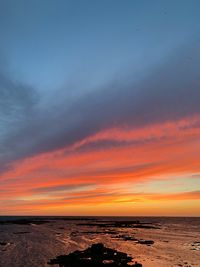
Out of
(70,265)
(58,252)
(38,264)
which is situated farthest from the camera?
Result: (58,252)

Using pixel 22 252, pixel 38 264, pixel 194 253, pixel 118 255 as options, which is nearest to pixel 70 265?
pixel 38 264

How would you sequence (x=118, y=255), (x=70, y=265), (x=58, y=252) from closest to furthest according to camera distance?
(x=70, y=265)
(x=118, y=255)
(x=58, y=252)

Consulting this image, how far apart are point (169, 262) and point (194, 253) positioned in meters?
A: 8.67

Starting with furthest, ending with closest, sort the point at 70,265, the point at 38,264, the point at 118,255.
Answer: the point at 118,255, the point at 38,264, the point at 70,265

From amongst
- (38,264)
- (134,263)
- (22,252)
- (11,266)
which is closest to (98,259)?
(134,263)

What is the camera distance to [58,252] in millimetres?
41000

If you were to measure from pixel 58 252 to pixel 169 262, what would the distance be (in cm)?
1455

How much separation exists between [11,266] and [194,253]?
23.2 meters

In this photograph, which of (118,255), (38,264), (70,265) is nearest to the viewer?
(70,265)

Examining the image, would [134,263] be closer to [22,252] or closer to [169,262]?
[169,262]

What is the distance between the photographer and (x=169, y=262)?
113 ft

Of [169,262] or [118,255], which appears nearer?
[169,262]

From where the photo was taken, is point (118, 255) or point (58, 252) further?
point (58, 252)

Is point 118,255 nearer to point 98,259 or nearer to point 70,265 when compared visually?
point 98,259
